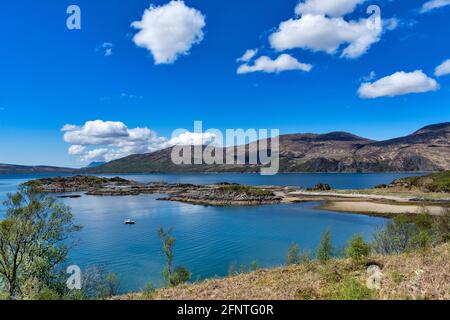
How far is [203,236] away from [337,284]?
6313cm

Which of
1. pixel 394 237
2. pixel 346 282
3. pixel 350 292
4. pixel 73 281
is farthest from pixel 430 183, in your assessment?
pixel 350 292

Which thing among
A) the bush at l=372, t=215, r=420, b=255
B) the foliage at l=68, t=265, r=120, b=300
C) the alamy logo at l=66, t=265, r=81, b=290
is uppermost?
the bush at l=372, t=215, r=420, b=255

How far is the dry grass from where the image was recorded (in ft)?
37.5

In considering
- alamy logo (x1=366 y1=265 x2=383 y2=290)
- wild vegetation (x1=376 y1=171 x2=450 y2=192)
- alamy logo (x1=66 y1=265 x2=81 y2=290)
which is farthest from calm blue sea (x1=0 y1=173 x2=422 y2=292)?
wild vegetation (x1=376 y1=171 x2=450 y2=192)

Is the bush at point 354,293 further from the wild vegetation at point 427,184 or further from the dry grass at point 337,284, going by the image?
the wild vegetation at point 427,184

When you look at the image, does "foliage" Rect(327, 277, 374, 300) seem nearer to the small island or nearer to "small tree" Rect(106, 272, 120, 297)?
"small tree" Rect(106, 272, 120, 297)

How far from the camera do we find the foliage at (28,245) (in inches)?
1103

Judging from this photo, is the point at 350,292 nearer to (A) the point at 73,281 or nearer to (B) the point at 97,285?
(A) the point at 73,281

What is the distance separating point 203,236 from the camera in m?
74.7

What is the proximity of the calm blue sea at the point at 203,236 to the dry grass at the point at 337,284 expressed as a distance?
30155 mm

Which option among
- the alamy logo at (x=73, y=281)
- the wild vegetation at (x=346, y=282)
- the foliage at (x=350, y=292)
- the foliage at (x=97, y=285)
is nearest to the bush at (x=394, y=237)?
the wild vegetation at (x=346, y=282)

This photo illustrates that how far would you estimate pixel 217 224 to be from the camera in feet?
293

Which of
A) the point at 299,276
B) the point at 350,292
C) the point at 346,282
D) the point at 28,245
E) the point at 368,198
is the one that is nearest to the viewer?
the point at 350,292

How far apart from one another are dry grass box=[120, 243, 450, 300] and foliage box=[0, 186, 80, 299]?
20.1 meters
